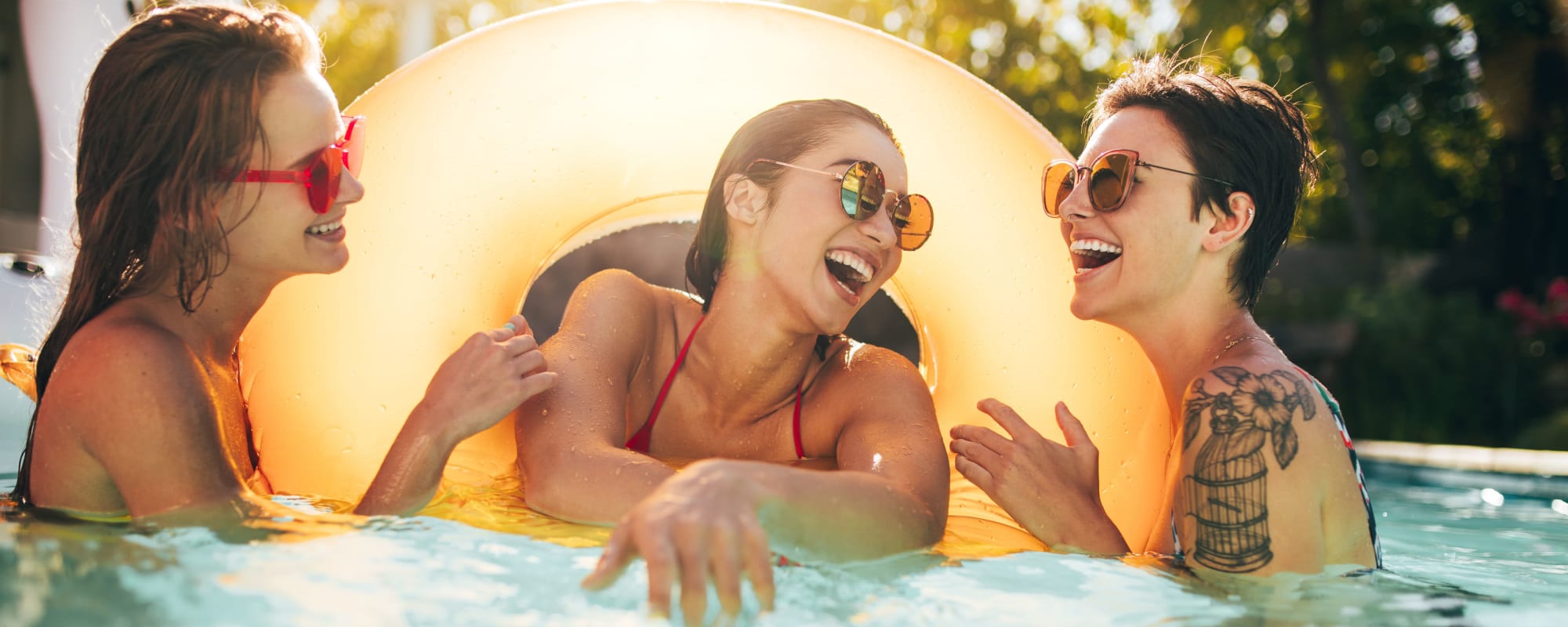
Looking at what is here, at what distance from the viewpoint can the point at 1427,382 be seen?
29.5 ft

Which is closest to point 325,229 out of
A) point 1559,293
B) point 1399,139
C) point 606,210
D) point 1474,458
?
point 606,210

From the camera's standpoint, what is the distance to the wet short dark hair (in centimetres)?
232

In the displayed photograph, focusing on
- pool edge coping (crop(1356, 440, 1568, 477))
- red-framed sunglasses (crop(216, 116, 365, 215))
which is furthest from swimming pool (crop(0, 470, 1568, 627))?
pool edge coping (crop(1356, 440, 1568, 477))

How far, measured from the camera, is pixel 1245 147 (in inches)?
92.0

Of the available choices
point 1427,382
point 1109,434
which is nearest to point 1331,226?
point 1427,382

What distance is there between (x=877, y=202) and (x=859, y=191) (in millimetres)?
43

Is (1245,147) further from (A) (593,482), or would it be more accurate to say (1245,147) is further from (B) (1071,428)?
(A) (593,482)

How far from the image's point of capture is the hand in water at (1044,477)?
222cm

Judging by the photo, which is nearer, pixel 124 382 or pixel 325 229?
pixel 124 382

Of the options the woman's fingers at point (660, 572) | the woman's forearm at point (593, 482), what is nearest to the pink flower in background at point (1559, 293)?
the woman's forearm at point (593, 482)

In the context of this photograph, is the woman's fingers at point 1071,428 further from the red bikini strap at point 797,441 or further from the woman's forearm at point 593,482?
the woman's forearm at point 593,482

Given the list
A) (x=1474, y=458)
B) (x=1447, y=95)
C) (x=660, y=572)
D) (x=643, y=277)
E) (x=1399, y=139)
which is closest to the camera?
(x=660, y=572)

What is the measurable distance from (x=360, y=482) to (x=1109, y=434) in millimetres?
1608

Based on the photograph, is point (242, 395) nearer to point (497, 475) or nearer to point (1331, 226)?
point (497, 475)
